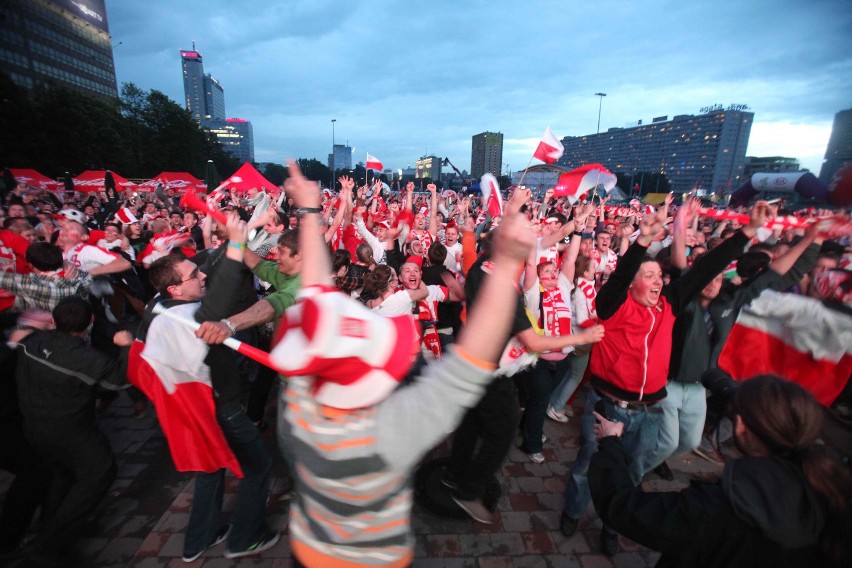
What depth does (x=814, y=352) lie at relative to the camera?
329 centimetres

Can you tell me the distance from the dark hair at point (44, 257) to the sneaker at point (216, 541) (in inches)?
119

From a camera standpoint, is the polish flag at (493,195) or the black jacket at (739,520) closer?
the black jacket at (739,520)

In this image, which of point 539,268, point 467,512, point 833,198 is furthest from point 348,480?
point 833,198

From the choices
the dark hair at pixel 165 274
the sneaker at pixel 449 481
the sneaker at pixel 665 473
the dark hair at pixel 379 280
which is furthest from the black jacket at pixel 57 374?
the sneaker at pixel 665 473

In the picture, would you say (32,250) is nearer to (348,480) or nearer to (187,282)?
(187,282)

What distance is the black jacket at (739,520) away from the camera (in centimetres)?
128

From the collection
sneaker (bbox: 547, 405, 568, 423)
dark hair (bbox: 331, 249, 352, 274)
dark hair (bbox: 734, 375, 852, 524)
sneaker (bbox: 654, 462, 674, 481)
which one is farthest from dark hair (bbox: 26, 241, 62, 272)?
sneaker (bbox: 654, 462, 674, 481)

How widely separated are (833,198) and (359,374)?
3.55m

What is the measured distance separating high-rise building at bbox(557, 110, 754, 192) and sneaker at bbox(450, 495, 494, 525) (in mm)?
133059

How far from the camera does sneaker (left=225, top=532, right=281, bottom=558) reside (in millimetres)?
2986

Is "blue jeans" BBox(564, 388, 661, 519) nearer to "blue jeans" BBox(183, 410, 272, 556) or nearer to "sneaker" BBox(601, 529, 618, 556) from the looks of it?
"sneaker" BBox(601, 529, 618, 556)

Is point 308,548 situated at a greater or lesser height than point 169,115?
lesser

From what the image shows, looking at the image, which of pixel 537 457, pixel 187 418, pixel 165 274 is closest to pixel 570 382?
pixel 537 457

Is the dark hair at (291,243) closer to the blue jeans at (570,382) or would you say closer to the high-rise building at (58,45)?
the blue jeans at (570,382)
